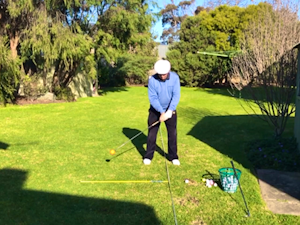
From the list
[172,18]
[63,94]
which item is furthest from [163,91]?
[172,18]

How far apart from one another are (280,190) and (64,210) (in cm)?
271

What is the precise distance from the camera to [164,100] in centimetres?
489

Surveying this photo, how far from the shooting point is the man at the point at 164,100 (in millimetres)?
4629

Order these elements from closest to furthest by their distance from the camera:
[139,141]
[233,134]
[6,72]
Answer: [139,141], [233,134], [6,72]

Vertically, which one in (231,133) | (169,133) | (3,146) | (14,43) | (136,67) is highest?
(14,43)

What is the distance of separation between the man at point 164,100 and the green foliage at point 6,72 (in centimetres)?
878

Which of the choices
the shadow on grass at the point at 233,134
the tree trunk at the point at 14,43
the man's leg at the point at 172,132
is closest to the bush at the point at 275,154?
the shadow on grass at the point at 233,134

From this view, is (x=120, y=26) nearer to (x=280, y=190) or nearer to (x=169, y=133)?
(x=169, y=133)

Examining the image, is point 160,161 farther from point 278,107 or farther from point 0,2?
point 0,2

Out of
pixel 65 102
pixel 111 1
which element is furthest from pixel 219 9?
pixel 65 102

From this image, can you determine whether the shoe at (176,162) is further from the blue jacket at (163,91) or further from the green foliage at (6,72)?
the green foliage at (6,72)

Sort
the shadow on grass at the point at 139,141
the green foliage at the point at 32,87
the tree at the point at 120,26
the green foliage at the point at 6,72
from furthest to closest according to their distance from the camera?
the tree at the point at 120,26
the green foliage at the point at 32,87
the green foliage at the point at 6,72
the shadow on grass at the point at 139,141

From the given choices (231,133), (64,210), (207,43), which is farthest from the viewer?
(207,43)

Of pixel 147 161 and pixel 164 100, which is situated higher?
pixel 164 100
